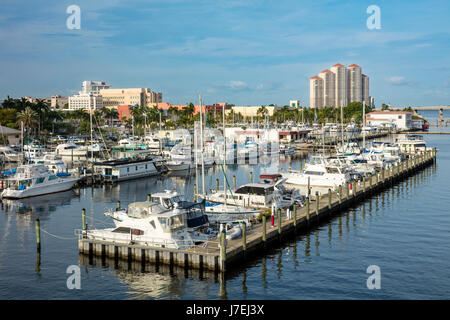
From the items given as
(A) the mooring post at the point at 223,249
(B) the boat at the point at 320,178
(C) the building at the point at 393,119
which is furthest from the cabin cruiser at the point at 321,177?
(C) the building at the point at 393,119

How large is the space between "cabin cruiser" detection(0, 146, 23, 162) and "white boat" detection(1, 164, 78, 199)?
960 inches

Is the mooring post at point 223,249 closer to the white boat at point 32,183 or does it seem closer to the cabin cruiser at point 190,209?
the cabin cruiser at point 190,209

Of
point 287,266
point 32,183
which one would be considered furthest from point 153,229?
point 32,183

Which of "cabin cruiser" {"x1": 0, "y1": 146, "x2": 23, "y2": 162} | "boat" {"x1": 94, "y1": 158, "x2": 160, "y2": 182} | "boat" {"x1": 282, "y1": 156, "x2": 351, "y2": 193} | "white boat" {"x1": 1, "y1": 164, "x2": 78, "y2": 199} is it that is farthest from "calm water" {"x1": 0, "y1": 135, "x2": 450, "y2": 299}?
"cabin cruiser" {"x1": 0, "y1": 146, "x2": 23, "y2": 162}

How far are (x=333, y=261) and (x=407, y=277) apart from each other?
15.7ft

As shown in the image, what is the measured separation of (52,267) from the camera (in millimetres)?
31047

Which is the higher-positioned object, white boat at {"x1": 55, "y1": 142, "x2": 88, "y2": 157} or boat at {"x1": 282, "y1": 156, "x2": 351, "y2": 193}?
white boat at {"x1": 55, "y1": 142, "x2": 88, "y2": 157}

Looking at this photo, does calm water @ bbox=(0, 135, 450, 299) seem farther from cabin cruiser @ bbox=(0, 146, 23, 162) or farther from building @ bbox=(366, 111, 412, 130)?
building @ bbox=(366, 111, 412, 130)

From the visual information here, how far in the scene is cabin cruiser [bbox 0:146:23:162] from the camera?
3216 inches

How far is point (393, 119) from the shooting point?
19425cm

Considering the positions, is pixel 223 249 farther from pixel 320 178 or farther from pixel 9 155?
pixel 9 155

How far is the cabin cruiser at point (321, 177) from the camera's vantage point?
5431 centimetres

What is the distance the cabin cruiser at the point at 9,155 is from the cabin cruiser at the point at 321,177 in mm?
46697

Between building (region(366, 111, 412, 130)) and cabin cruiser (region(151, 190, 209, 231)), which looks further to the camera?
building (region(366, 111, 412, 130))
